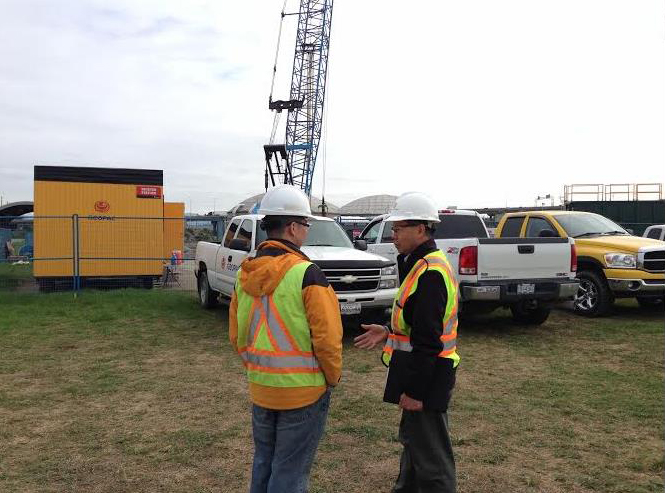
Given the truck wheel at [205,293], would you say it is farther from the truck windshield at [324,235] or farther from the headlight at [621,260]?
the headlight at [621,260]

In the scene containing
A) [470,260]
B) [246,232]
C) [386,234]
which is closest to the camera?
[470,260]

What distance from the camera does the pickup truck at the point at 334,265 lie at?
834 cm

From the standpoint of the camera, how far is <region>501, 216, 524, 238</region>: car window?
11.7m

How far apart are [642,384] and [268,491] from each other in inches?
198

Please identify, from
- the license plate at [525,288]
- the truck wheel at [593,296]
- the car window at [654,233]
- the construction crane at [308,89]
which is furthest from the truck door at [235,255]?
the construction crane at [308,89]

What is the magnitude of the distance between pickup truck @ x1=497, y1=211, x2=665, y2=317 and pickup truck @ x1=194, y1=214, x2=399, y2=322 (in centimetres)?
322

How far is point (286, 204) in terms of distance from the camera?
280cm

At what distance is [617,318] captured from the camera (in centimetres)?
1020

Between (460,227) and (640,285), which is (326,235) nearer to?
(460,227)

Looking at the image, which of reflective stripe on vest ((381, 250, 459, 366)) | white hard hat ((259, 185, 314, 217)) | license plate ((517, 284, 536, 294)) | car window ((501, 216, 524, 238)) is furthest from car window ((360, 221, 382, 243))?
white hard hat ((259, 185, 314, 217))

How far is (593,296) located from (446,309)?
8.40 meters

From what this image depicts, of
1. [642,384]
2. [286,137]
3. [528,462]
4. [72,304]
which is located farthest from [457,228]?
[286,137]

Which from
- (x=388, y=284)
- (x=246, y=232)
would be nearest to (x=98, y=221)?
(x=246, y=232)

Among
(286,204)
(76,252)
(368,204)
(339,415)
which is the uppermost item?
(368,204)
